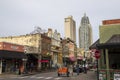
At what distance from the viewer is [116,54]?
3042 centimetres

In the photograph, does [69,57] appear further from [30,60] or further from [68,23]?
[68,23]

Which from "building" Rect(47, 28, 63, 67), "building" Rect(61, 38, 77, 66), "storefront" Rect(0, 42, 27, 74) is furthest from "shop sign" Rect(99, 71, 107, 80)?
"building" Rect(61, 38, 77, 66)

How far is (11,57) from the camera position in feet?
147

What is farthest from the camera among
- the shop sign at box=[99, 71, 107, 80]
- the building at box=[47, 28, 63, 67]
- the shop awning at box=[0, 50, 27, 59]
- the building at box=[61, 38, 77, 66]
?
the building at box=[61, 38, 77, 66]

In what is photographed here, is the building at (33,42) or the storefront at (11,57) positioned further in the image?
the building at (33,42)

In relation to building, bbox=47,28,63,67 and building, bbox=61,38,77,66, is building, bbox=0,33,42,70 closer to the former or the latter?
building, bbox=47,28,63,67

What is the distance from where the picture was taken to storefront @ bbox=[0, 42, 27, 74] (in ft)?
142

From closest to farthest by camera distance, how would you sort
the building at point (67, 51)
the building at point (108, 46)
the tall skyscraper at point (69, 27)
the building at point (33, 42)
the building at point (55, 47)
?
the building at point (108, 46) → the building at point (33, 42) → the building at point (55, 47) → the building at point (67, 51) → the tall skyscraper at point (69, 27)

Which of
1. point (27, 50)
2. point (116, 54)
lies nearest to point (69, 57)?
point (27, 50)

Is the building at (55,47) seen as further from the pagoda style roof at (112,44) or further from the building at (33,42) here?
the pagoda style roof at (112,44)

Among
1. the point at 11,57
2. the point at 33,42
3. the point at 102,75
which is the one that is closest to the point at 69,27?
the point at 33,42

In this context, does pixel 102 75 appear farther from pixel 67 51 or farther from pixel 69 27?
pixel 69 27

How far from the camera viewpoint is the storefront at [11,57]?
142 ft

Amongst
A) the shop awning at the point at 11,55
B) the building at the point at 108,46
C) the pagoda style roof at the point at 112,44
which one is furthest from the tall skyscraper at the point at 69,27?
the pagoda style roof at the point at 112,44
